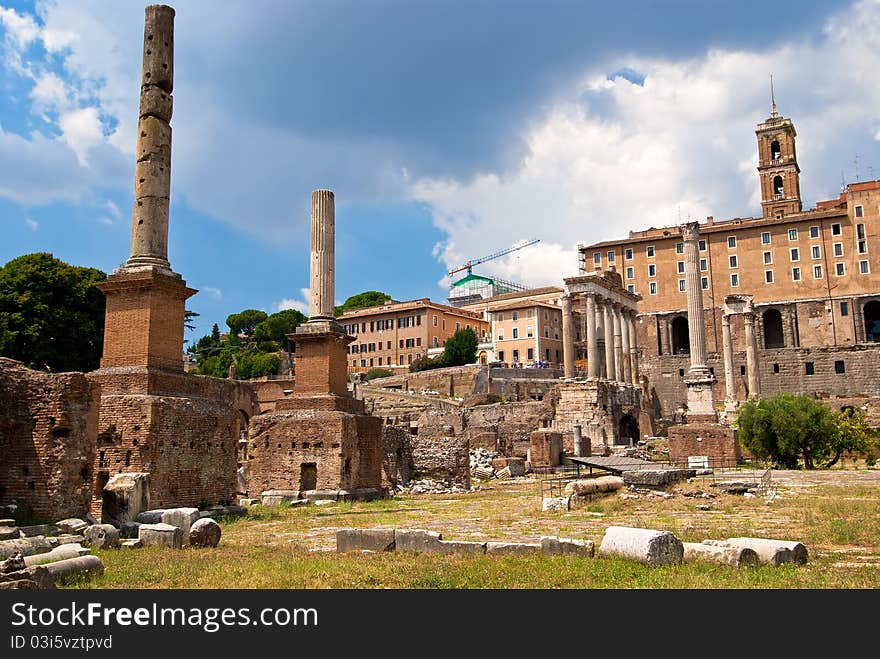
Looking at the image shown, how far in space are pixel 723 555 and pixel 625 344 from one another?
57.2 metres

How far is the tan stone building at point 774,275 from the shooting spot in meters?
74.0

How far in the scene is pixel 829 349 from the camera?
226 feet

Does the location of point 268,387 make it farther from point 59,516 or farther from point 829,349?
point 829,349

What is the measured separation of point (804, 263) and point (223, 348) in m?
69.1

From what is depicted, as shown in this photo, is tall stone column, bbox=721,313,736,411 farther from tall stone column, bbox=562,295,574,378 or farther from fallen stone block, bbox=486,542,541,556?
fallen stone block, bbox=486,542,541,556

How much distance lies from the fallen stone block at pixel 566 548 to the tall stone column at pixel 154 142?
35.1ft

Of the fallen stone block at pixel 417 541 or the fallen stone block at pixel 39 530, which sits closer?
the fallen stone block at pixel 417 541

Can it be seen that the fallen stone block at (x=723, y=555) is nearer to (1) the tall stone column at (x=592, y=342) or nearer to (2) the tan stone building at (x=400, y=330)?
(1) the tall stone column at (x=592, y=342)

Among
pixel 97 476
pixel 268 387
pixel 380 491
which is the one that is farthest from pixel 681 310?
pixel 97 476

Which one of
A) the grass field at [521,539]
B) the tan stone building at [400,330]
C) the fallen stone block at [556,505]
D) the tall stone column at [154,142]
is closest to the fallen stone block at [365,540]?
the grass field at [521,539]

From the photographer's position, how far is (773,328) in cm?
7994

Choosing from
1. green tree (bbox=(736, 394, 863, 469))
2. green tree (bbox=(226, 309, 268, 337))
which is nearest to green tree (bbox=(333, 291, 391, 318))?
green tree (bbox=(226, 309, 268, 337))

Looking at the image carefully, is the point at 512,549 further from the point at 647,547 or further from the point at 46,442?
the point at 46,442

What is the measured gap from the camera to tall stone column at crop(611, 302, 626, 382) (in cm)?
6034
